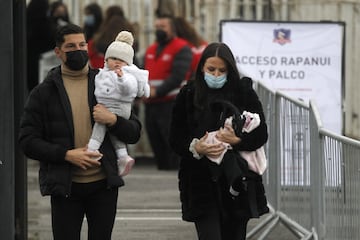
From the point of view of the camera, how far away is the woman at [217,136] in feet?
24.4

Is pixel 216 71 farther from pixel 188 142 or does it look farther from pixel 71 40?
pixel 71 40

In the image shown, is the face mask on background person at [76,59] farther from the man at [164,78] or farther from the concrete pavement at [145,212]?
the man at [164,78]

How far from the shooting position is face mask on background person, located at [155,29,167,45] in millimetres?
14656

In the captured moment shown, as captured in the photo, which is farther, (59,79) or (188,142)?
(188,142)

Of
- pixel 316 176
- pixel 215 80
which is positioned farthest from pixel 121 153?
pixel 316 176

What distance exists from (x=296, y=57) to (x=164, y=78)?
6.58 feet

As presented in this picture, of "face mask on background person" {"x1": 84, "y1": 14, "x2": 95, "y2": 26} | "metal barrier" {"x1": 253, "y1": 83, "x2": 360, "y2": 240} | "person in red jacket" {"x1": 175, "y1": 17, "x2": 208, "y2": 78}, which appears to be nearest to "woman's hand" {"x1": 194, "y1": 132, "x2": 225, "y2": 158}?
"metal barrier" {"x1": 253, "y1": 83, "x2": 360, "y2": 240}

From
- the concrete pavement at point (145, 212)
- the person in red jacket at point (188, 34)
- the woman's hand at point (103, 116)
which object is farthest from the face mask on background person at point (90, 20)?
the woman's hand at point (103, 116)

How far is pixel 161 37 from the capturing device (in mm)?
14695

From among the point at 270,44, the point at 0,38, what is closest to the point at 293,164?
the point at 0,38

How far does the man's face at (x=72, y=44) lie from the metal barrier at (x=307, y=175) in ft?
5.72

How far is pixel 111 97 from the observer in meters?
6.96

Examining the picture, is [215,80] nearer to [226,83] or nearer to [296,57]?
[226,83]

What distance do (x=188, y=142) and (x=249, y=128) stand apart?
A: 41 cm
